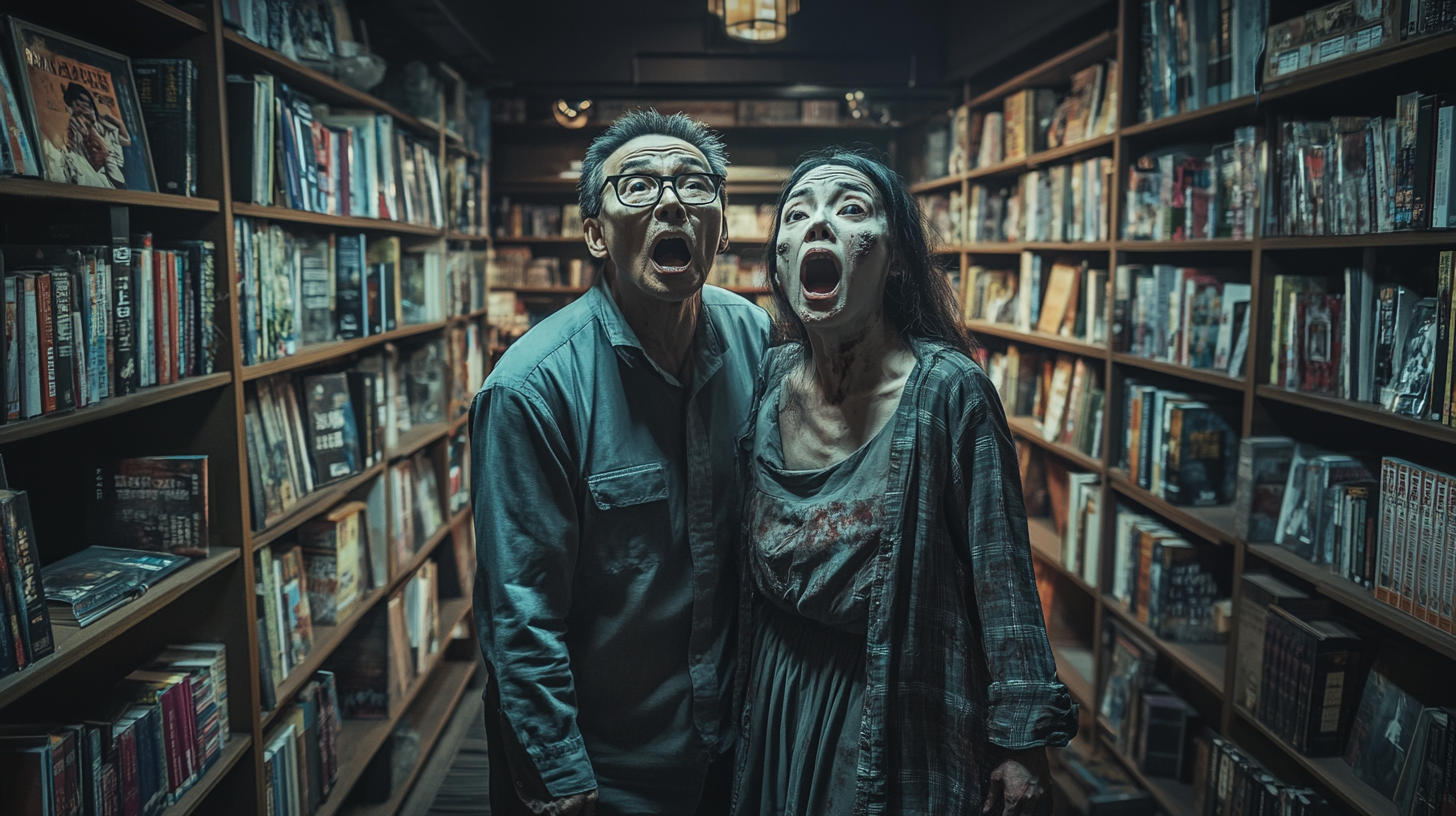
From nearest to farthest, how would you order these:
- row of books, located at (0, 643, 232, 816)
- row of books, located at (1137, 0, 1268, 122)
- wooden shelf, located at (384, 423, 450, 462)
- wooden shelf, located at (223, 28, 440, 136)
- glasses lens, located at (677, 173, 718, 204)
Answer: row of books, located at (0, 643, 232, 816) < glasses lens, located at (677, 173, 718, 204) < wooden shelf, located at (223, 28, 440, 136) < row of books, located at (1137, 0, 1268, 122) < wooden shelf, located at (384, 423, 450, 462)

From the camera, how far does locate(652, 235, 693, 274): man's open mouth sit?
1512 mm

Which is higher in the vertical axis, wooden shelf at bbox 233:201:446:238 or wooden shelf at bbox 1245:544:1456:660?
wooden shelf at bbox 233:201:446:238

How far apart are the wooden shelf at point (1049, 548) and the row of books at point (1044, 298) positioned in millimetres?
741

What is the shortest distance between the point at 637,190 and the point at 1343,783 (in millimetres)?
1788

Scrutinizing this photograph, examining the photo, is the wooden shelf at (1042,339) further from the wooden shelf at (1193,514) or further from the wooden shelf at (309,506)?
the wooden shelf at (309,506)

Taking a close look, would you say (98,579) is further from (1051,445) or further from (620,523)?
(1051,445)

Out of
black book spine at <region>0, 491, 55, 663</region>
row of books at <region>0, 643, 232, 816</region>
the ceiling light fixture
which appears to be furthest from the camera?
the ceiling light fixture

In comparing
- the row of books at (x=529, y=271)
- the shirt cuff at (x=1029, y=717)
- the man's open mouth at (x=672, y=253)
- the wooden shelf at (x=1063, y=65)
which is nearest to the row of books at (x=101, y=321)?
the man's open mouth at (x=672, y=253)

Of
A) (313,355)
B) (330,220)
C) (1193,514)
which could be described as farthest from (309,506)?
(1193,514)

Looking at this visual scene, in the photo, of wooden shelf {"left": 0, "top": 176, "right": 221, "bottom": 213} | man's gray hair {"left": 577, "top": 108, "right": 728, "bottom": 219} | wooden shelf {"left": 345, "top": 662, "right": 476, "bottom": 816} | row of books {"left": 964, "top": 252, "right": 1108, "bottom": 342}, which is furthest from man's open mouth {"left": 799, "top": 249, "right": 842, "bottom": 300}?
wooden shelf {"left": 345, "top": 662, "right": 476, "bottom": 816}

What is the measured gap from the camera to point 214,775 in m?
1.73

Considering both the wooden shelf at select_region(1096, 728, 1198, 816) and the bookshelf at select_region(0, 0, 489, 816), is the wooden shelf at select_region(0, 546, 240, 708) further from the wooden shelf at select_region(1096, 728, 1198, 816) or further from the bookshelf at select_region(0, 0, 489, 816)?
the wooden shelf at select_region(1096, 728, 1198, 816)

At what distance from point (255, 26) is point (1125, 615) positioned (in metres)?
2.78

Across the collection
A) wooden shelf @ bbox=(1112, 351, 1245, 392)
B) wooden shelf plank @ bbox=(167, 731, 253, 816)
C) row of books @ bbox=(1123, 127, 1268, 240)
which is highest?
row of books @ bbox=(1123, 127, 1268, 240)
